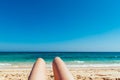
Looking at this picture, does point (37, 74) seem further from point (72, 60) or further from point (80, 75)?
point (72, 60)

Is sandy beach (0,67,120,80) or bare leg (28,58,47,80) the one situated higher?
bare leg (28,58,47,80)

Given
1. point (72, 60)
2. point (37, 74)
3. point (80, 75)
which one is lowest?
point (80, 75)

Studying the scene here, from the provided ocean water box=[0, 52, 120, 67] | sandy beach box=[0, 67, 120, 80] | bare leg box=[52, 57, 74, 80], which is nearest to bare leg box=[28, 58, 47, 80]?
bare leg box=[52, 57, 74, 80]

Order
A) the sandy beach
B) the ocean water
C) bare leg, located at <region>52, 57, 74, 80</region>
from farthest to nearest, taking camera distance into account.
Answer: the ocean water → the sandy beach → bare leg, located at <region>52, 57, 74, 80</region>

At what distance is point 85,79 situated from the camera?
7.34 metres

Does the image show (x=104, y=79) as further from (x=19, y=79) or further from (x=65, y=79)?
(x=65, y=79)

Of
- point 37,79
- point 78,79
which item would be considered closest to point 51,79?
point 78,79

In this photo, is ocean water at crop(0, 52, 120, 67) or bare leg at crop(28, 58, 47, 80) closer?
bare leg at crop(28, 58, 47, 80)

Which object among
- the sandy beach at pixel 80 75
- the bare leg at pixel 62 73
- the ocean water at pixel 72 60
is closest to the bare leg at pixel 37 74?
the bare leg at pixel 62 73

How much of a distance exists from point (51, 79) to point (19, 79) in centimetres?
132

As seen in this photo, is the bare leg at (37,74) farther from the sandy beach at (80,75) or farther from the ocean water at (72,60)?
the ocean water at (72,60)

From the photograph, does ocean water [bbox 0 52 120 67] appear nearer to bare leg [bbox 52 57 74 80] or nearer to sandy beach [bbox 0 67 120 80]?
sandy beach [bbox 0 67 120 80]

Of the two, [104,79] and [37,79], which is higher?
[37,79]

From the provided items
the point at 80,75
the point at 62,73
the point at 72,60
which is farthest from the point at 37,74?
the point at 72,60
